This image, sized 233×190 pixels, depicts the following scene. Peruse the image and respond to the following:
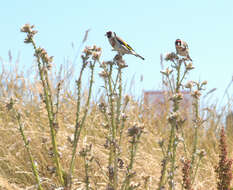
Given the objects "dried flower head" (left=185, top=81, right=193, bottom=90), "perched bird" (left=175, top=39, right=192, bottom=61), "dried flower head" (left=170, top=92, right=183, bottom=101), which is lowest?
"dried flower head" (left=170, top=92, right=183, bottom=101)

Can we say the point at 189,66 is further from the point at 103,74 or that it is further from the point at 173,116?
the point at 173,116

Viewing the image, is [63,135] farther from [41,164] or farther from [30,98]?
[30,98]

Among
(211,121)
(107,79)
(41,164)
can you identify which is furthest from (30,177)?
(211,121)

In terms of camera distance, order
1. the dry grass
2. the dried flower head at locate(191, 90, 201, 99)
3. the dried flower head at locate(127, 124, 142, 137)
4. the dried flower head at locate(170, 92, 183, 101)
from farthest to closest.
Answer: the dry grass < the dried flower head at locate(191, 90, 201, 99) < the dried flower head at locate(170, 92, 183, 101) < the dried flower head at locate(127, 124, 142, 137)

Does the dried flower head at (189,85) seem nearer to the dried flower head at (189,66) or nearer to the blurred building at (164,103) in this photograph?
the dried flower head at (189,66)

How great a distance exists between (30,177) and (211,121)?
3328 mm

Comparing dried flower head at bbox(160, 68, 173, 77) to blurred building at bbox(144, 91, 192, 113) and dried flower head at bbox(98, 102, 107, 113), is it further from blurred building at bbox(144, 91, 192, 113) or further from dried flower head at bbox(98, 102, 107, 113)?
blurred building at bbox(144, 91, 192, 113)

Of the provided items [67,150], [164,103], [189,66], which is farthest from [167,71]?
[164,103]

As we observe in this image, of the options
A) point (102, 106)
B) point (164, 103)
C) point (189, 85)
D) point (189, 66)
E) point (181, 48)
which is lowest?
point (164, 103)

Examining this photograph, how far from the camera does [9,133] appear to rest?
3.99 metres

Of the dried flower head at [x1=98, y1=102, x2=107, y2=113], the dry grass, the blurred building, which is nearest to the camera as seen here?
the dried flower head at [x1=98, y1=102, x2=107, y2=113]

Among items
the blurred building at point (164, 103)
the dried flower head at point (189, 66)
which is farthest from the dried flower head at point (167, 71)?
the blurred building at point (164, 103)

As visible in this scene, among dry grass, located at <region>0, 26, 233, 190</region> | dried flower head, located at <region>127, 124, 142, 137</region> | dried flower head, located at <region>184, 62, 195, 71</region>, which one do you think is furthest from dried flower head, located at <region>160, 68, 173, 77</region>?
dried flower head, located at <region>127, 124, 142, 137</region>

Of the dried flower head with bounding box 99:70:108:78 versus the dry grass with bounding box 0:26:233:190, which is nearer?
the dried flower head with bounding box 99:70:108:78
